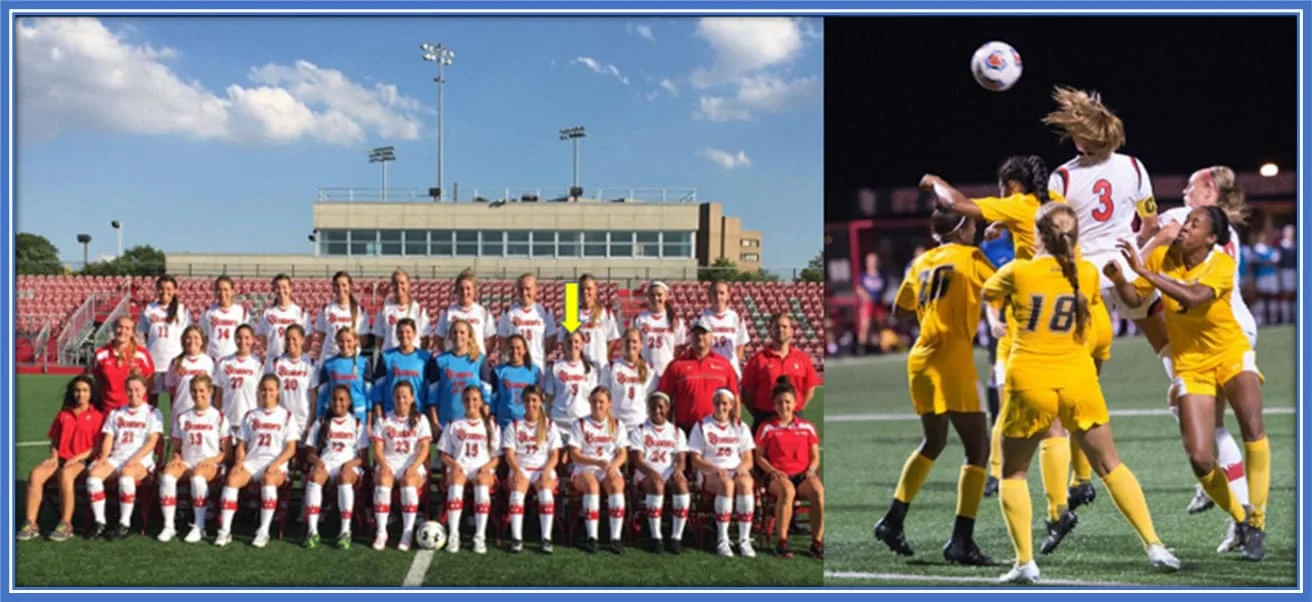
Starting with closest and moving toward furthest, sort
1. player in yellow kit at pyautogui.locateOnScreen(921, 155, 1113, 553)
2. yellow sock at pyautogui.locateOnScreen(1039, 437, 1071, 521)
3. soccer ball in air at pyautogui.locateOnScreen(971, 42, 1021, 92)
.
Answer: player in yellow kit at pyautogui.locateOnScreen(921, 155, 1113, 553), yellow sock at pyautogui.locateOnScreen(1039, 437, 1071, 521), soccer ball in air at pyautogui.locateOnScreen(971, 42, 1021, 92)

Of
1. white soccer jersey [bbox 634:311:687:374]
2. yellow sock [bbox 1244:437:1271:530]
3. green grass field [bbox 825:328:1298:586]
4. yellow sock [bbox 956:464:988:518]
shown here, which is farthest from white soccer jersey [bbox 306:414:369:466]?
yellow sock [bbox 1244:437:1271:530]

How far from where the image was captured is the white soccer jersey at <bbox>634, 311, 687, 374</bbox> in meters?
8.34

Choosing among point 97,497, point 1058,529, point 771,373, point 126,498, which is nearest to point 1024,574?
point 1058,529

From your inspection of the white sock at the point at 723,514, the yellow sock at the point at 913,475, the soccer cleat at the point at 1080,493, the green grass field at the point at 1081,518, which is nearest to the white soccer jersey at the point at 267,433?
the white sock at the point at 723,514

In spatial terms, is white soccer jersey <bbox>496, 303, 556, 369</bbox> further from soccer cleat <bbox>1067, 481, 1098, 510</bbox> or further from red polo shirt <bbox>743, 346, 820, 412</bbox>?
soccer cleat <bbox>1067, 481, 1098, 510</bbox>

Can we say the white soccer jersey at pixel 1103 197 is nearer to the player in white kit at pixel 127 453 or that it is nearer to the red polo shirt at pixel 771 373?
the red polo shirt at pixel 771 373

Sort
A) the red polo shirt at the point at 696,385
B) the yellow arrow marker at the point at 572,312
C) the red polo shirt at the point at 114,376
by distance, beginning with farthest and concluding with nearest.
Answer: the yellow arrow marker at the point at 572,312, the red polo shirt at the point at 114,376, the red polo shirt at the point at 696,385

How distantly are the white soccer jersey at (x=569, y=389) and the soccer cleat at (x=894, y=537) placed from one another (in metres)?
2.16

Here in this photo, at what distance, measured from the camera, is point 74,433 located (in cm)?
775

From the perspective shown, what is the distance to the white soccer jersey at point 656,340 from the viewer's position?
8.34 m

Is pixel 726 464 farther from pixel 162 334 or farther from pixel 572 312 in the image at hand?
pixel 162 334

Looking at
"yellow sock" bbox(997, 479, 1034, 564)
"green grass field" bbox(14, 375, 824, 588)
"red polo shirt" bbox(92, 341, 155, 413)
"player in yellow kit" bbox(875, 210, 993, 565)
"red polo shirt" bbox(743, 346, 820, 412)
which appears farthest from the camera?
"red polo shirt" bbox(92, 341, 155, 413)

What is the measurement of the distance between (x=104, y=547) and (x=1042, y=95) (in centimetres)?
577

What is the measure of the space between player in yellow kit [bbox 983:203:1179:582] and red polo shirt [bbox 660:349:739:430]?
2.46m
